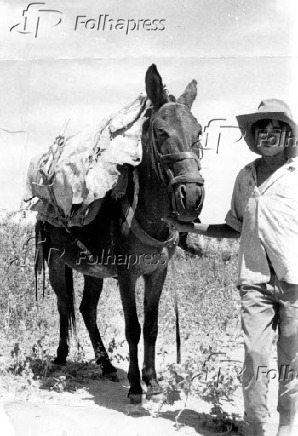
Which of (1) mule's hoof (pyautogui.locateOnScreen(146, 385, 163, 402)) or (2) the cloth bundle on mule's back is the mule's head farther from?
(1) mule's hoof (pyautogui.locateOnScreen(146, 385, 163, 402))

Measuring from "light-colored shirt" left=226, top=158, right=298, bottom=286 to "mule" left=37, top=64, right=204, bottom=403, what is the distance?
480 mm

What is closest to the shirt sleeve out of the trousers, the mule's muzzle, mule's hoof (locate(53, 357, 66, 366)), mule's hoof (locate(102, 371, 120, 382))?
the mule's muzzle

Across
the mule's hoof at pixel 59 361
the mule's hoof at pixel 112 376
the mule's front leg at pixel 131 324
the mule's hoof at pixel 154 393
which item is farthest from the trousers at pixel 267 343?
the mule's hoof at pixel 59 361

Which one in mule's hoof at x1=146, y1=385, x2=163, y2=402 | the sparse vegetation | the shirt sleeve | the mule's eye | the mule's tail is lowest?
mule's hoof at x1=146, y1=385, x2=163, y2=402

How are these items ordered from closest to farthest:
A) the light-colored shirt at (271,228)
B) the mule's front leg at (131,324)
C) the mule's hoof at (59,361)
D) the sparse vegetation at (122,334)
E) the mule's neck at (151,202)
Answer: the light-colored shirt at (271,228) → the mule's neck at (151,202) → the mule's front leg at (131,324) → the sparse vegetation at (122,334) → the mule's hoof at (59,361)

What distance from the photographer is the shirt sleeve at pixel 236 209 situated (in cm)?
399

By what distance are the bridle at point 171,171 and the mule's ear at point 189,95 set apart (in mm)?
290

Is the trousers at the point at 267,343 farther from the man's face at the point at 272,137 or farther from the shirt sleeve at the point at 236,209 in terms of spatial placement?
the man's face at the point at 272,137

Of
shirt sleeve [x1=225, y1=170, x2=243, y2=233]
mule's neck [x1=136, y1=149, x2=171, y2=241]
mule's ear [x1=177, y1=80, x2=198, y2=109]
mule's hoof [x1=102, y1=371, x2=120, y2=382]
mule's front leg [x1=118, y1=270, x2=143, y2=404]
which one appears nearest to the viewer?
shirt sleeve [x1=225, y1=170, x2=243, y2=233]

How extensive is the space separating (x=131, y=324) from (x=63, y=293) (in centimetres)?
160

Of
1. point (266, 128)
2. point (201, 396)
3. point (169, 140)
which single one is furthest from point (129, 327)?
point (266, 128)

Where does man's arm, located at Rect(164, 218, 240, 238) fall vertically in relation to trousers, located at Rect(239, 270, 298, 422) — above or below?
above

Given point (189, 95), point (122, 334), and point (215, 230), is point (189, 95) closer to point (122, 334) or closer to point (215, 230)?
point (215, 230)

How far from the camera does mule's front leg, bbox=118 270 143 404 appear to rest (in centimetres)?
507
